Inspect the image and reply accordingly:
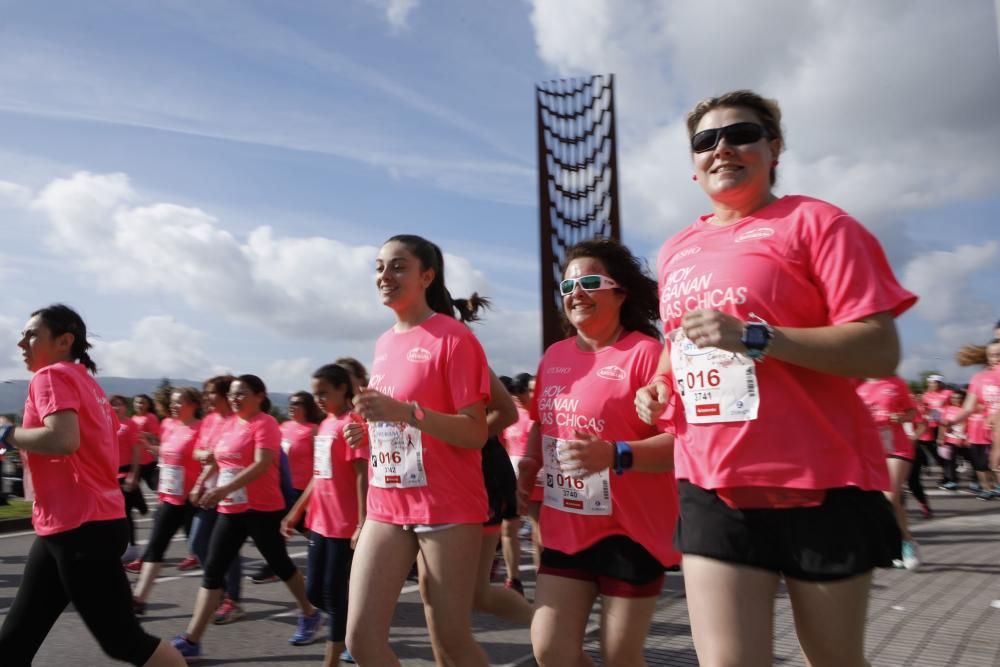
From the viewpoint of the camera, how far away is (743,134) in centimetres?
239

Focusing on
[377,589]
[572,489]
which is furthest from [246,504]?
[572,489]

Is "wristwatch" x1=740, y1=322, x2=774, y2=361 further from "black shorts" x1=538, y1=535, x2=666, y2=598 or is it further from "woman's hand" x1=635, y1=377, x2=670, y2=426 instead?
"black shorts" x1=538, y1=535, x2=666, y2=598

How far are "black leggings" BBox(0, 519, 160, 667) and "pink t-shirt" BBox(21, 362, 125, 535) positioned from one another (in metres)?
0.07

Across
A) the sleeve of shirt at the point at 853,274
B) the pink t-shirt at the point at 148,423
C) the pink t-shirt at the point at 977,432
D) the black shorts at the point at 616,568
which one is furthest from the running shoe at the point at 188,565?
the pink t-shirt at the point at 977,432

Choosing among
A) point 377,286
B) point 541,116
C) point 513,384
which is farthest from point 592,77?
point 377,286

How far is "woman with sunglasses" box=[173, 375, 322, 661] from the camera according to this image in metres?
5.43

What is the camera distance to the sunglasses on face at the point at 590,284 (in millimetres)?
3400

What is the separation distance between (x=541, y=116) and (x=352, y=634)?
209 feet

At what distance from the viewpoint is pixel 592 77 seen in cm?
7412

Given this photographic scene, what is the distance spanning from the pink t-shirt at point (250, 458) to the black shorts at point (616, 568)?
3.39 meters

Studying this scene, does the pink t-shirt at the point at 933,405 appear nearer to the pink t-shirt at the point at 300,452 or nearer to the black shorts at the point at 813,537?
the pink t-shirt at the point at 300,452

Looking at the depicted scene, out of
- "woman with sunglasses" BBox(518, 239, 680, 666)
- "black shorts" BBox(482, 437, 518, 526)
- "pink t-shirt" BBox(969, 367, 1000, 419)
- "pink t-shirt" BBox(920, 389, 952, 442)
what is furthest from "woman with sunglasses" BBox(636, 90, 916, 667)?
"pink t-shirt" BBox(920, 389, 952, 442)

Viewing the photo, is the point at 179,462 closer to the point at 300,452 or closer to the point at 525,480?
the point at 300,452

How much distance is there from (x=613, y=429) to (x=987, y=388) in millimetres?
6788
